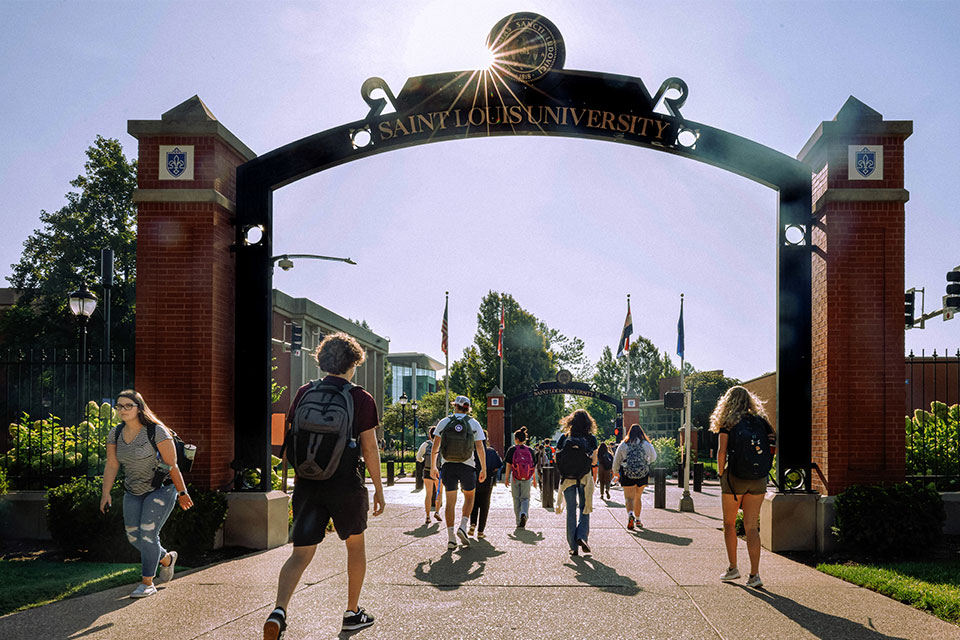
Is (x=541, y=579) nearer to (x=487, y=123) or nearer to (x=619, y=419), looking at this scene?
(x=487, y=123)

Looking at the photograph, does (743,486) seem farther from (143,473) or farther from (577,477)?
(143,473)

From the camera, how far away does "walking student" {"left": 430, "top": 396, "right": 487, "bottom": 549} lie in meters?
9.70

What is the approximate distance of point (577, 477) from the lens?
9.20m

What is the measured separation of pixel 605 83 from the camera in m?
10.3

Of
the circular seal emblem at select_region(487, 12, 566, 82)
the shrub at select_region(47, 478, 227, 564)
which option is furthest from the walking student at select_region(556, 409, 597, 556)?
the circular seal emblem at select_region(487, 12, 566, 82)

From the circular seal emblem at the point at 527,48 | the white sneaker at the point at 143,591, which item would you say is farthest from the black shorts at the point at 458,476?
the circular seal emblem at the point at 527,48

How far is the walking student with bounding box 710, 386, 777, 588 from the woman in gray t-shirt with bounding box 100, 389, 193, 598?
469cm

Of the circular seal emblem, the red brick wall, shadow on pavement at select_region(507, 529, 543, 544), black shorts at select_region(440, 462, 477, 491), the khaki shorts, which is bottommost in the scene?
shadow on pavement at select_region(507, 529, 543, 544)

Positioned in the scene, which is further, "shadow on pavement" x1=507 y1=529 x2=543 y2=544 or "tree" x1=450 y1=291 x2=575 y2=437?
"tree" x1=450 y1=291 x2=575 y2=437

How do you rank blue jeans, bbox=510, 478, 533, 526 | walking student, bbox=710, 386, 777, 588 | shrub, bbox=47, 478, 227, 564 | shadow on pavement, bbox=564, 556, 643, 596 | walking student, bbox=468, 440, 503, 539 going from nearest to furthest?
shadow on pavement, bbox=564, 556, 643, 596 < walking student, bbox=710, 386, 777, 588 < shrub, bbox=47, 478, 227, 564 < walking student, bbox=468, 440, 503, 539 < blue jeans, bbox=510, 478, 533, 526

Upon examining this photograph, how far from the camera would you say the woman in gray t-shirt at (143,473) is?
6691 mm

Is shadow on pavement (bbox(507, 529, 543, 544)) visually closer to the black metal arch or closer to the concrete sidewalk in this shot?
the concrete sidewalk

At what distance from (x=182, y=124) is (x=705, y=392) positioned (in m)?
56.9

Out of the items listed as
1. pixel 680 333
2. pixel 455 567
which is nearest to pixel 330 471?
pixel 455 567
